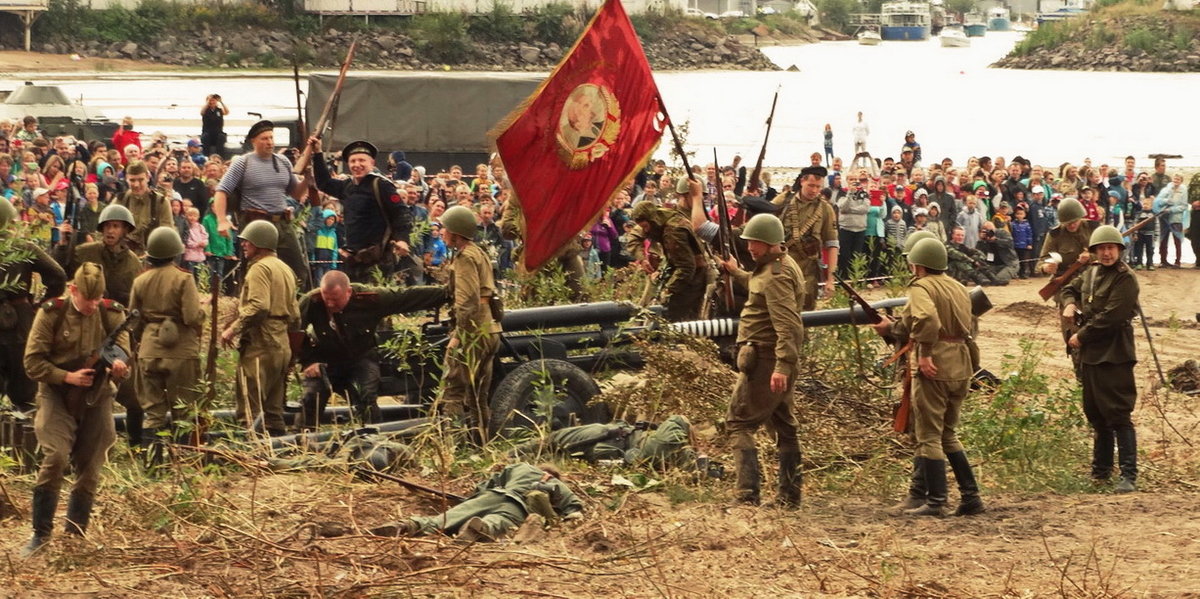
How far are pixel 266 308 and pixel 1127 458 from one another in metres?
5.47

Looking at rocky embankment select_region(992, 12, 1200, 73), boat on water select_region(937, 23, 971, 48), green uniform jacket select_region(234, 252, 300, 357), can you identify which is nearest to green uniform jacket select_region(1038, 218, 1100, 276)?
green uniform jacket select_region(234, 252, 300, 357)

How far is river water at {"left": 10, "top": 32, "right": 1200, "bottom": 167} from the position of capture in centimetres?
4469

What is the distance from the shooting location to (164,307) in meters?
11.6

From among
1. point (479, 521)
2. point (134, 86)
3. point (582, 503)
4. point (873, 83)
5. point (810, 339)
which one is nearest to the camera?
point (479, 521)

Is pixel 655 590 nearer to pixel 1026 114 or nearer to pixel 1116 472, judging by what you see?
pixel 1116 472

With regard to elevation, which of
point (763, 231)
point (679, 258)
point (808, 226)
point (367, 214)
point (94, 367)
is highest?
point (763, 231)

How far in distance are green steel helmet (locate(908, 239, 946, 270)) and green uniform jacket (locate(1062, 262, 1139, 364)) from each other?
1.53 meters

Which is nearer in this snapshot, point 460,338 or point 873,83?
point 460,338

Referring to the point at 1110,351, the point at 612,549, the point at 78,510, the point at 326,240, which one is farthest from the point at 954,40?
the point at 78,510

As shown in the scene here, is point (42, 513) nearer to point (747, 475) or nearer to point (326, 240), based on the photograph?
point (747, 475)

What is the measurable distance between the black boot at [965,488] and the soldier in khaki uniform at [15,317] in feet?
19.4

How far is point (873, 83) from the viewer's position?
96812mm

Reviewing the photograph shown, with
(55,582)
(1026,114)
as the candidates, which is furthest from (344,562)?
(1026,114)

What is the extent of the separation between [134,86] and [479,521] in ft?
129
